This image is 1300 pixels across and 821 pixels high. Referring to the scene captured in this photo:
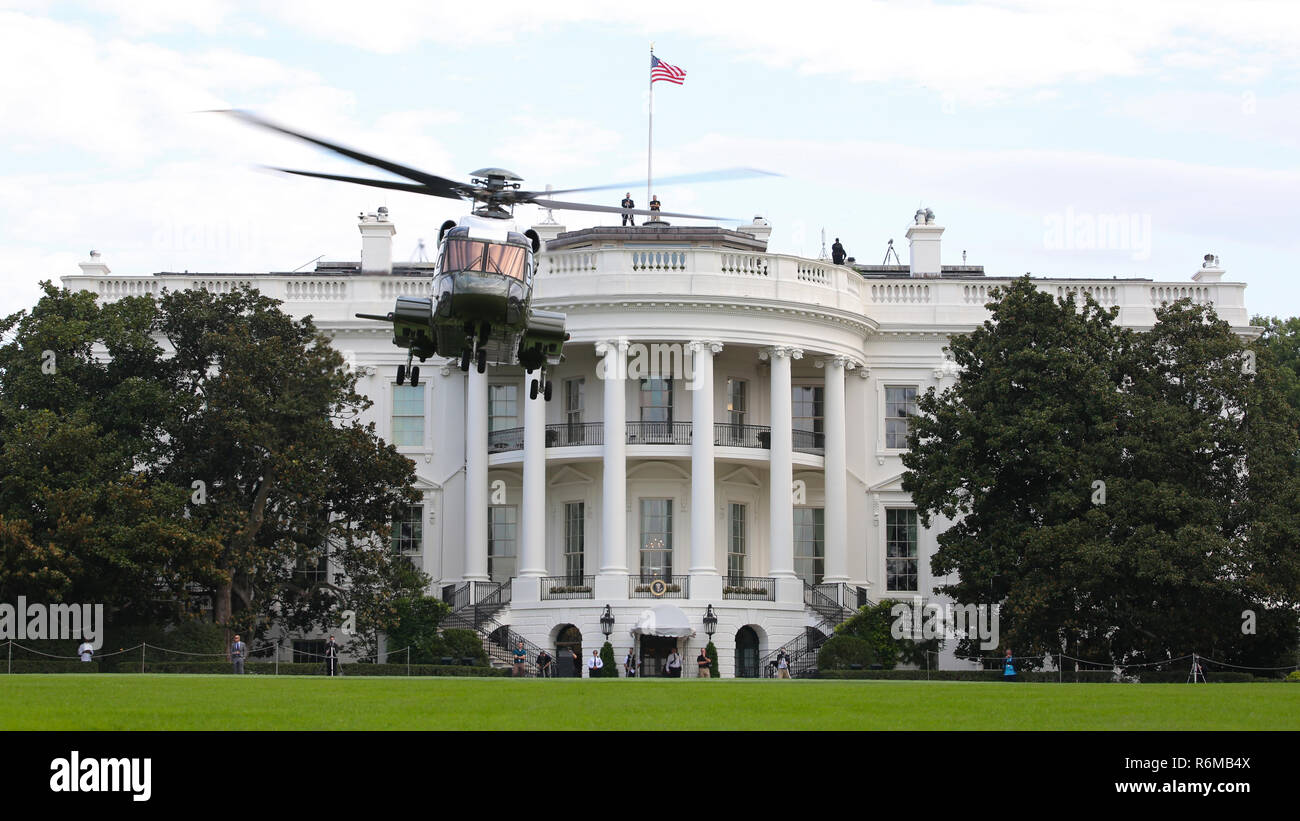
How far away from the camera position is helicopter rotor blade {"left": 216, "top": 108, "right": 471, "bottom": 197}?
23.8 metres

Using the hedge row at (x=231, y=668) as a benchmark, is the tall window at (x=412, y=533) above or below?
above

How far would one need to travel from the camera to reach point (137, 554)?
43656 millimetres

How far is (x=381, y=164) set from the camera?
88.9 feet

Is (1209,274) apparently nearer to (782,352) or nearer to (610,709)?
(782,352)

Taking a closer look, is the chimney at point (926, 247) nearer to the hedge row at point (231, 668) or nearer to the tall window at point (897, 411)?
the tall window at point (897, 411)

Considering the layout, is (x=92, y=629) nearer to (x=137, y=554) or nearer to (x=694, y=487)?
(x=137, y=554)

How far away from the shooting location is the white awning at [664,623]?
162 feet

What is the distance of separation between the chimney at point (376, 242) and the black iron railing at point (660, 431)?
1145cm

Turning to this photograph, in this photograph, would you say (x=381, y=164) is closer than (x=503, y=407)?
Yes

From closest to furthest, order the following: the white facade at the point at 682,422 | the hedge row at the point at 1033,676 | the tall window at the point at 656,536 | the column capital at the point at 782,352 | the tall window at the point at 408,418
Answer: the hedge row at the point at 1033,676, the white facade at the point at 682,422, the column capital at the point at 782,352, the tall window at the point at 656,536, the tall window at the point at 408,418

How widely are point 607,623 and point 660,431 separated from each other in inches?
277

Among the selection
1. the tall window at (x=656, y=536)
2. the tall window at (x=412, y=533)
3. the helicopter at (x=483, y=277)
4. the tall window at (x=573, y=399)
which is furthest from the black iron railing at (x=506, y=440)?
the helicopter at (x=483, y=277)

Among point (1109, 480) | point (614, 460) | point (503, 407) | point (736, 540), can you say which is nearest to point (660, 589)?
point (614, 460)

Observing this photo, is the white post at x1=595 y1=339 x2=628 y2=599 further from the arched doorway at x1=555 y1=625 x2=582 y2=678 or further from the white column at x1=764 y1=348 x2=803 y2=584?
the white column at x1=764 y1=348 x2=803 y2=584
